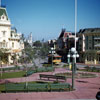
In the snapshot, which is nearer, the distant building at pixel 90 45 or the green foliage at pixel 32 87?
the green foliage at pixel 32 87

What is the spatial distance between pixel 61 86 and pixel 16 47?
34.8 meters

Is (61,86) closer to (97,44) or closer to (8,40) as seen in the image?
(8,40)

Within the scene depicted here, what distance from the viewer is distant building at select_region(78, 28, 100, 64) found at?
51156 mm

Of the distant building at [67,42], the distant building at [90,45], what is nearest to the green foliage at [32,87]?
the distant building at [90,45]

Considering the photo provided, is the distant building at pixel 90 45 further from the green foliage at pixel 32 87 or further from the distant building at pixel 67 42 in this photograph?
the green foliage at pixel 32 87

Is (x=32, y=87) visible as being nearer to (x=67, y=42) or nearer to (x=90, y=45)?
(x=90, y=45)

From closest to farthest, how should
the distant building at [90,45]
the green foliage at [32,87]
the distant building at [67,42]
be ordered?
the green foliage at [32,87], the distant building at [90,45], the distant building at [67,42]

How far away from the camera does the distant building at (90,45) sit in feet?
168

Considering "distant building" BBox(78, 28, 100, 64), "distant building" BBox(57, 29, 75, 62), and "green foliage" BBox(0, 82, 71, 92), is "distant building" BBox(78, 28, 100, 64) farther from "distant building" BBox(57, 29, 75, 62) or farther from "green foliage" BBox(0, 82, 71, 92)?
"green foliage" BBox(0, 82, 71, 92)

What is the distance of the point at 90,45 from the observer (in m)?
53.5

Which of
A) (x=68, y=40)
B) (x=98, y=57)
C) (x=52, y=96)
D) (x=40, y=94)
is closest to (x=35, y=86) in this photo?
(x=40, y=94)

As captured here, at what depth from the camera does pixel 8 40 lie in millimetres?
46781

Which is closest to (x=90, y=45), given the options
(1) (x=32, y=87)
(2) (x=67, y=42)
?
(2) (x=67, y=42)

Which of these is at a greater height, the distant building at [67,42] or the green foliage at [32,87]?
the distant building at [67,42]
